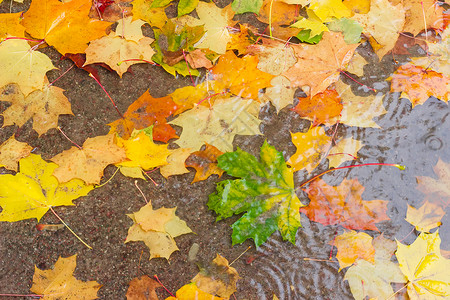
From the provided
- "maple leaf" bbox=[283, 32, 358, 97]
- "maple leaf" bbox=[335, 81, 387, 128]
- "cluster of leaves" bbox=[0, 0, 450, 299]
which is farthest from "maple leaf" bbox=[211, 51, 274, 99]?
"maple leaf" bbox=[335, 81, 387, 128]

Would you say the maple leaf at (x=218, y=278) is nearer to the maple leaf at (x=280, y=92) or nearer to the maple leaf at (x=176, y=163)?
the maple leaf at (x=176, y=163)

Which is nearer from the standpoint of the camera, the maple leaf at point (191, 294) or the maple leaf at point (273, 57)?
the maple leaf at point (191, 294)

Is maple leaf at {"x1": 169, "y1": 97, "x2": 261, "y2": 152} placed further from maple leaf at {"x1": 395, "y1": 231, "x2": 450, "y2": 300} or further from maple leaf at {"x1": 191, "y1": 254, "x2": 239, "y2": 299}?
maple leaf at {"x1": 395, "y1": 231, "x2": 450, "y2": 300}

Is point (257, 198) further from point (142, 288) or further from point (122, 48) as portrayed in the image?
point (122, 48)

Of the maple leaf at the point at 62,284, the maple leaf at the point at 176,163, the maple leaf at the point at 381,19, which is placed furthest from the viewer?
the maple leaf at the point at 381,19

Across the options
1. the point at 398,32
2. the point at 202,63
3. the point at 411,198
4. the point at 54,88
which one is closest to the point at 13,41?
the point at 54,88

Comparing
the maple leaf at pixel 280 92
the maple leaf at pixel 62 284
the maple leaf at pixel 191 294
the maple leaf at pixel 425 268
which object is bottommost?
the maple leaf at pixel 191 294

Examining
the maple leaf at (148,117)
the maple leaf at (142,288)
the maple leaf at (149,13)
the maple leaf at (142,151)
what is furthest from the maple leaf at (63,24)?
the maple leaf at (142,288)
